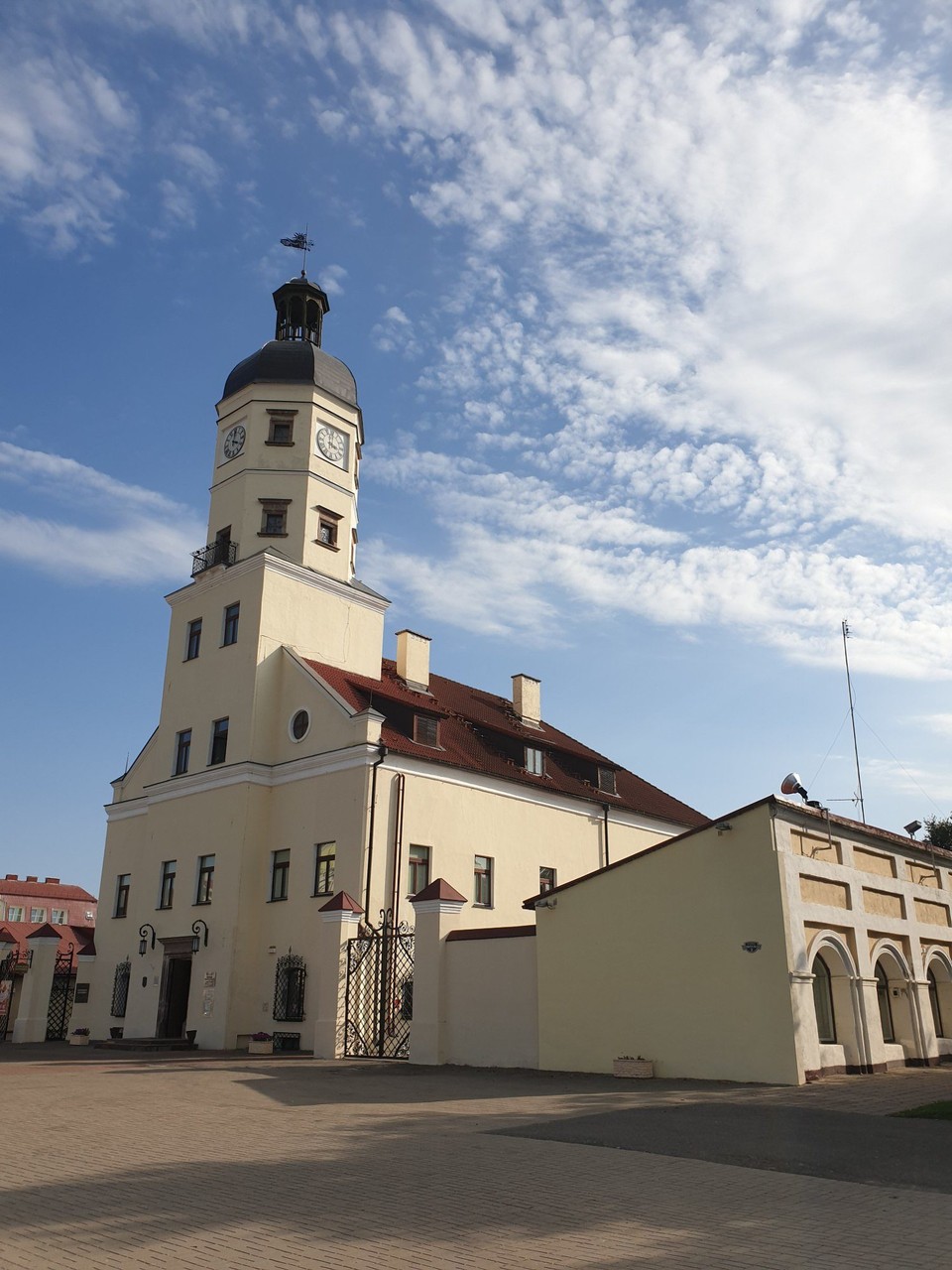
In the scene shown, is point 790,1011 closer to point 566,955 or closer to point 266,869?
point 566,955

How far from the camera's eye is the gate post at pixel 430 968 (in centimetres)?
2083

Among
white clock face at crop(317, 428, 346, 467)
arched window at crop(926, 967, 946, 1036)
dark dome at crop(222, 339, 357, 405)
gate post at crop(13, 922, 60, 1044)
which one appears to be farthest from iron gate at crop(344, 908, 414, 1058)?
dark dome at crop(222, 339, 357, 405)

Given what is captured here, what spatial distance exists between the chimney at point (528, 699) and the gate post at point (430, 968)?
17.8 metres

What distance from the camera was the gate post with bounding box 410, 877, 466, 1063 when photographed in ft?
68.3

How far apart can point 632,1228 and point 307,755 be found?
23.2 meters

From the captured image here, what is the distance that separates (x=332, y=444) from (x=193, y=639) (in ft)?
26.1

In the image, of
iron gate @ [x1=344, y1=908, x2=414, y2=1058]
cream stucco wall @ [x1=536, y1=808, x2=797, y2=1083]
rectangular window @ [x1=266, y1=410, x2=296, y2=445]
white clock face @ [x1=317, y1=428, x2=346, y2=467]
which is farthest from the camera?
white clock face @ [x1=317, y1=428, x2=346, y2=467]

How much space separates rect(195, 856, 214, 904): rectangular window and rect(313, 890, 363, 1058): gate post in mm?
6944

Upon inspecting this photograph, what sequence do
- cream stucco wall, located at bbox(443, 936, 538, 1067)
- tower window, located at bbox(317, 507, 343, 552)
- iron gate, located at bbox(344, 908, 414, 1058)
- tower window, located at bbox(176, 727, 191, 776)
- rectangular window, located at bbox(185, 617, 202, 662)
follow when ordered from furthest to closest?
tower window, located at bbox(317, 507, 343, 552), rectangular window, located at bbox(185, 617, 202, 662), tower window, located at bbox(176, 727, 191, 776), iron gate, located at bbox(344, 908, 414, 1058), cream stucco wall, located at bbox(443, 936, 538, 1067)

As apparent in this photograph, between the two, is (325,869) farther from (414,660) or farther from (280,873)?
(414,660)

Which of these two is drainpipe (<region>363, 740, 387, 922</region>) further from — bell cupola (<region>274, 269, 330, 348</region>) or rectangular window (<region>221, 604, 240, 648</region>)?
bell cupola (<region>274, 269, 330, 348</region>)

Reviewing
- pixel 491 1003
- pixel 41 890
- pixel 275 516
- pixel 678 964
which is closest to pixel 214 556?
pixel 275 516

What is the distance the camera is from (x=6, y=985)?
35.9 m

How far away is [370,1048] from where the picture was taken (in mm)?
23234
